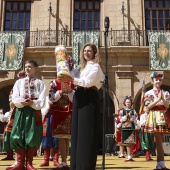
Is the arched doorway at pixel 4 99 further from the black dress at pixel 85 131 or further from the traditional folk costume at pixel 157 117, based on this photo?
the black dress at pixel 85 131

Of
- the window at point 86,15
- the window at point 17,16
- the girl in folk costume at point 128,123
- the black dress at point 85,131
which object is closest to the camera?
the black dress at point 85,131

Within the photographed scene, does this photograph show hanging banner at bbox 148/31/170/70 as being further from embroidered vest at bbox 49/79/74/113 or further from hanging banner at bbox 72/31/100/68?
embroidered vest at bbox 49/79/74/113

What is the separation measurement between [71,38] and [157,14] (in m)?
4.86

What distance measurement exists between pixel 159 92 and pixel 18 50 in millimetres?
11336

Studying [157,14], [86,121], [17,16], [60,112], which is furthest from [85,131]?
[17,16]

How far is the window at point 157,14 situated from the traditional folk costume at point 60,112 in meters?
11.9

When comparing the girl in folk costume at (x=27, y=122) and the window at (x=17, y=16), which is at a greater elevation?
the window at (x=17, y=16)

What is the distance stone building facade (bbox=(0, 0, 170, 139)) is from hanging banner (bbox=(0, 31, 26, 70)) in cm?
40

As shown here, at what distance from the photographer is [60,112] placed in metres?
5.36

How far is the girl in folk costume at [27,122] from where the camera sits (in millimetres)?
4754

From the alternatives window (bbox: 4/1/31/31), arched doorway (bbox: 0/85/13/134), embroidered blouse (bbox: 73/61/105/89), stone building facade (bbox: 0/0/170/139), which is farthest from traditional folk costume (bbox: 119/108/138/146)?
arched doorway (bbox: 0/85/13/134)

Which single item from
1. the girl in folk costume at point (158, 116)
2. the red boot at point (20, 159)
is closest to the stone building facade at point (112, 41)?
the girl in folk costume at point (158, 116)

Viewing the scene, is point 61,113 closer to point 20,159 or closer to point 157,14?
point 20,159

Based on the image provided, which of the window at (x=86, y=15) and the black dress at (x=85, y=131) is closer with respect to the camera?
the black dress at (x=85, y=131)
